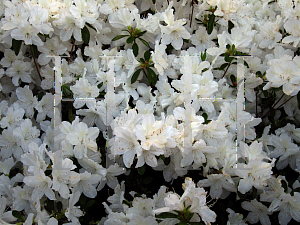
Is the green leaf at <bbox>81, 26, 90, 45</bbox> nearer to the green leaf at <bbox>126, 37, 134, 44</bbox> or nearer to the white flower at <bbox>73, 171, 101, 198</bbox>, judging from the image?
the green leaf at <bbox>126, 37, 134, 44</bbox>

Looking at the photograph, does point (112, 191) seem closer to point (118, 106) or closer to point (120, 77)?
point (118, 106)

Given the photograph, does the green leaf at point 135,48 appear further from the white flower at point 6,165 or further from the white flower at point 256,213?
the white flower at point 256,213

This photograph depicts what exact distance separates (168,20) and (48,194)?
3.68 feet

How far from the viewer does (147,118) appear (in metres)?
1.41

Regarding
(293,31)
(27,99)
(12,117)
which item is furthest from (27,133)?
(293,31)

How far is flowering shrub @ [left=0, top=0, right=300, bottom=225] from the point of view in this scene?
1.48 metres

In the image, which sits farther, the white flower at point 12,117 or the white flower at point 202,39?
the white flower at point 202,39

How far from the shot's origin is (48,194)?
1.47 meters

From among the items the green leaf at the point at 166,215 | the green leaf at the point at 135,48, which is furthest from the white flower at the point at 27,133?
the green leaf at the point at 166,215

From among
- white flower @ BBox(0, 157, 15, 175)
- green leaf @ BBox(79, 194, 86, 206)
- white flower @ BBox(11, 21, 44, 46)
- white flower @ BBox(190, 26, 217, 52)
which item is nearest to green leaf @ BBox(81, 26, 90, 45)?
white flower @ BBox(11, 21, 44, 46)

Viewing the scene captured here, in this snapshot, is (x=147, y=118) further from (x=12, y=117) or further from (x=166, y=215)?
(x=12, y=117)

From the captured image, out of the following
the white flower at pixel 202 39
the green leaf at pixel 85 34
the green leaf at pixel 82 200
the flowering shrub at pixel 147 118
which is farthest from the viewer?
the white flower at pixel 202 39

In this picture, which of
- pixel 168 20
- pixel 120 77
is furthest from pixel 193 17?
pixel 120 77

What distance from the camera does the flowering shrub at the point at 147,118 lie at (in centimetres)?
148
